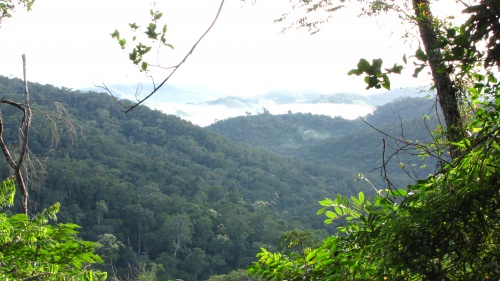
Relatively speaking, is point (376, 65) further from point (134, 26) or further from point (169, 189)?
point (169, 189)

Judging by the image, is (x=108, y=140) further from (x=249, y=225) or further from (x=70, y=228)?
(x=70, y=228)

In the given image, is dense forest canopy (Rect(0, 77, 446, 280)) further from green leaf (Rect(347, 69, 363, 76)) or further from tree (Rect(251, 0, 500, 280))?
green leaf (Rect(347, 69, 363, 76))

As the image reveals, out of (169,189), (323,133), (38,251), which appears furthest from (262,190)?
(38,251)

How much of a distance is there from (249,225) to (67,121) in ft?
111

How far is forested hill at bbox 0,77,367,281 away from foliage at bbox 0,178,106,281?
21.4 meters

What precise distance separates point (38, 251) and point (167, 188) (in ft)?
142

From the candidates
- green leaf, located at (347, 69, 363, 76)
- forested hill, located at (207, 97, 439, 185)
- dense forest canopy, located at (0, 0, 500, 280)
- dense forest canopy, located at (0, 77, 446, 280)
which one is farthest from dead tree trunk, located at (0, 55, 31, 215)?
forested hill, located at (207, 97, 439, 185)

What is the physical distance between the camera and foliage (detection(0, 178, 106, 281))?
2369 millimetres

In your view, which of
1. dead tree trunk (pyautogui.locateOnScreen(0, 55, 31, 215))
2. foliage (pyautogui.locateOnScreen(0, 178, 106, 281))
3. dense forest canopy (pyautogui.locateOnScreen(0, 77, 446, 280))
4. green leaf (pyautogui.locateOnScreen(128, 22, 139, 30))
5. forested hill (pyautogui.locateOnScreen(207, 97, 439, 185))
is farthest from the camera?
forested hill (pyautogui.locateOnScreen(207, 97, 439, 185))

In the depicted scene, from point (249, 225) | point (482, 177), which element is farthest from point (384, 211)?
point (249, 225)

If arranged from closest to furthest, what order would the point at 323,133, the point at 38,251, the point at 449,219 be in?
the point at 449,219, the point at 38,251, the point at 323,133

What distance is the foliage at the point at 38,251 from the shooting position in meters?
2.37

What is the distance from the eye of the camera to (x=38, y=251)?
8.26 feet

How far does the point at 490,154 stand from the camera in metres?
1.19
